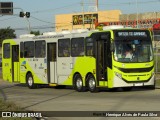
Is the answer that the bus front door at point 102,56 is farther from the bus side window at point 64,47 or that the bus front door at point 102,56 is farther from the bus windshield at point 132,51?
the bus side window at point 64,47

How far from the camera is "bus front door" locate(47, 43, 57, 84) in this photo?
2689 cm

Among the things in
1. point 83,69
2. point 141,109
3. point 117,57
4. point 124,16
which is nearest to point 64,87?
point 83,69

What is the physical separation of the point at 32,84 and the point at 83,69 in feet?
19.2

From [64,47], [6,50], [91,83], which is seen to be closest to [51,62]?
[64,47]

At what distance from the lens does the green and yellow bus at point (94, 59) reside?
890 inches

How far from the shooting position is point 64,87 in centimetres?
2877

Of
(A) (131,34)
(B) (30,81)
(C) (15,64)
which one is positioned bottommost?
(B) (30,81)

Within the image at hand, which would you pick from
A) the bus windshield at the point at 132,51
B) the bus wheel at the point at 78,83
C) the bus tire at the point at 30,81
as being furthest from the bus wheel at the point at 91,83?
the bus tire at the point at 30,81

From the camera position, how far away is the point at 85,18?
121 m

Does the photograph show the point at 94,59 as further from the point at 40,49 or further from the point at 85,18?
the point at 85,18

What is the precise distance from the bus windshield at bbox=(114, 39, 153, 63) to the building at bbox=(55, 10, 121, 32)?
290 feet

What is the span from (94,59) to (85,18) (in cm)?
9760

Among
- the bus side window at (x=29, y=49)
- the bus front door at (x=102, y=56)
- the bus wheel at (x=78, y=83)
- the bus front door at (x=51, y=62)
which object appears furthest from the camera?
the bus side window at (x=29, y=49)

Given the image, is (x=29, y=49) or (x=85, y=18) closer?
(x=29, y=49)
